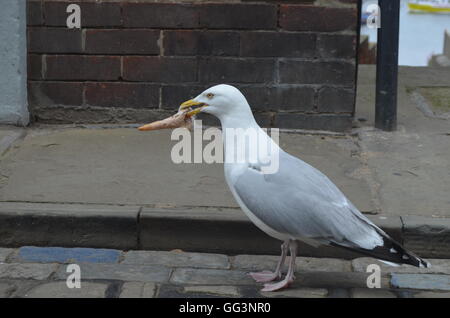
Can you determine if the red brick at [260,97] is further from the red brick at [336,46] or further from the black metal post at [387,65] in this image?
the black metal post at [387,65]

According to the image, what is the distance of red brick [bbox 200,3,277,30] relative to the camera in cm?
644

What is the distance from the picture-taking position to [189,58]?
6559 mm

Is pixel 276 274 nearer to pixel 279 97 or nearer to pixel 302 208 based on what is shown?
pixel 302 208

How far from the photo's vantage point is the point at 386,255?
412 cm

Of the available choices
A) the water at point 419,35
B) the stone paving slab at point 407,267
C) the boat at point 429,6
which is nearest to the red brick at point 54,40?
the stone paving slab at point 407,267

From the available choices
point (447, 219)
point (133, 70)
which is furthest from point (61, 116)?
point (447, 219)

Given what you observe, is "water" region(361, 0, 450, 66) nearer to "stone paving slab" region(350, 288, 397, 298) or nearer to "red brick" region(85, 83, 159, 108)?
"red brick" region(85, 83, 159, 108)

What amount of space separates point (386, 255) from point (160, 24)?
3117 mm

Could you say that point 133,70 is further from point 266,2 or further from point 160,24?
point 266,2

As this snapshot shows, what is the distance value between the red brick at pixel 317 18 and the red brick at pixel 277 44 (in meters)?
0.08

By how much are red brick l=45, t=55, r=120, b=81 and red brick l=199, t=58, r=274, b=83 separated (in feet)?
2.32

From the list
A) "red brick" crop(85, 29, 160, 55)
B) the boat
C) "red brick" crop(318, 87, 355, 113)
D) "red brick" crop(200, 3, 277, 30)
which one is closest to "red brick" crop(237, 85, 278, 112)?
"red brick" crop(318, 87, 355, 113)

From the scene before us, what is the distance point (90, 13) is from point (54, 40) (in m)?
0.36
